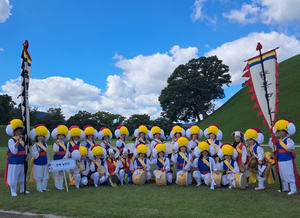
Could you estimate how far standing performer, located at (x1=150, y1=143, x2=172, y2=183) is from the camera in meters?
7.35

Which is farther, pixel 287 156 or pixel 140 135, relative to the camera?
pixel 140 135

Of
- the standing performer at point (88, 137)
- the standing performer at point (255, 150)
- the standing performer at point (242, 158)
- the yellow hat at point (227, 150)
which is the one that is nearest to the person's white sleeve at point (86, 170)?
the standing performer at point (88, 137)

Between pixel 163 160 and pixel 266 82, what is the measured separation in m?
4.33

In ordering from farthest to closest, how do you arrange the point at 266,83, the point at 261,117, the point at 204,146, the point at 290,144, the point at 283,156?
the point at 261,117 < the point at 266,83 < the point at 204,146 < the point at 283,156 < the point at 290,144

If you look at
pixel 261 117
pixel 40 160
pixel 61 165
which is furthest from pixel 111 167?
pixel 261 117

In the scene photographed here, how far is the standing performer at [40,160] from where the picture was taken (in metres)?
6.47

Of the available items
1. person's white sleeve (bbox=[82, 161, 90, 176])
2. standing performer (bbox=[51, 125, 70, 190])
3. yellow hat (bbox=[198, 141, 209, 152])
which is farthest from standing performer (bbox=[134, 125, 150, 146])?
standing performer (bbox=[51, 125, 70, 190])

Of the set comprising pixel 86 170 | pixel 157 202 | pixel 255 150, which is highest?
pixel 255 150

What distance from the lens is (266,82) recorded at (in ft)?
23.0

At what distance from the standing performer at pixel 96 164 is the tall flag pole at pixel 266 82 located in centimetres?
543

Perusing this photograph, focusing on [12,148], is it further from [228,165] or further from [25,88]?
[228,165]

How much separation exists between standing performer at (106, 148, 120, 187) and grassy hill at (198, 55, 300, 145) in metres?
21.4

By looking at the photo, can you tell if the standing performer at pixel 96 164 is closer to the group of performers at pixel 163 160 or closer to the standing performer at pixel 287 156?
the group of performers at pixel 163 160

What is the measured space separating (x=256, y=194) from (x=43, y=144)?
6531 millimetres
